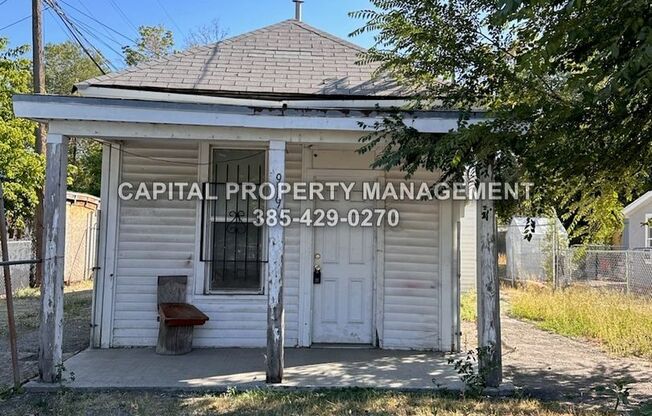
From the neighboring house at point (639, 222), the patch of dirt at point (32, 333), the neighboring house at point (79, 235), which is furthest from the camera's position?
the neighboring house at point (639, 222)

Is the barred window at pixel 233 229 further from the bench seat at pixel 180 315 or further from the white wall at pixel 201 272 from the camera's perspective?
the bench seat at pixel 180 315

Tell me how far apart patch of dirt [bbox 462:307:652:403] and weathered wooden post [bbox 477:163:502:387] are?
518 millimetres

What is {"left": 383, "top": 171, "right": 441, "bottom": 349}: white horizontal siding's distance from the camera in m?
6.92

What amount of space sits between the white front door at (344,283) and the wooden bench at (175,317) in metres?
1.61

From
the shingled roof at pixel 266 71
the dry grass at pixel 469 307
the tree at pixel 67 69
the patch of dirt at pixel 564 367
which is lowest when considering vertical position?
the patch of dirt at pixel 564 367

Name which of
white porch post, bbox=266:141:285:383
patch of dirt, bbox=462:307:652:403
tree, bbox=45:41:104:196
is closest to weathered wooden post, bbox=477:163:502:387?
patch of dirt, bbox=462:307:652:403

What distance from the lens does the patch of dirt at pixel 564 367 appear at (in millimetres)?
5247

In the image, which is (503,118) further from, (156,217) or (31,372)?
(31,372)

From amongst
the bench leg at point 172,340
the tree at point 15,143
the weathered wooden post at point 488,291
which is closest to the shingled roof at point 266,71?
the weathered wooden post at point 488,291

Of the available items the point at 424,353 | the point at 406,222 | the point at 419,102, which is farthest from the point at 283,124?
the point at 424,353

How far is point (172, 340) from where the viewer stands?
6.37m

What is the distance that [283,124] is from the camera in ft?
17.1

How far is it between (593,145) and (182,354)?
16.8 feet

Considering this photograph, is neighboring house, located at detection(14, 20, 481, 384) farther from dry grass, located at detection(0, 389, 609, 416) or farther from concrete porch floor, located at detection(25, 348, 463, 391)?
dry grass, located at detection(0, 389, 609, 416)
